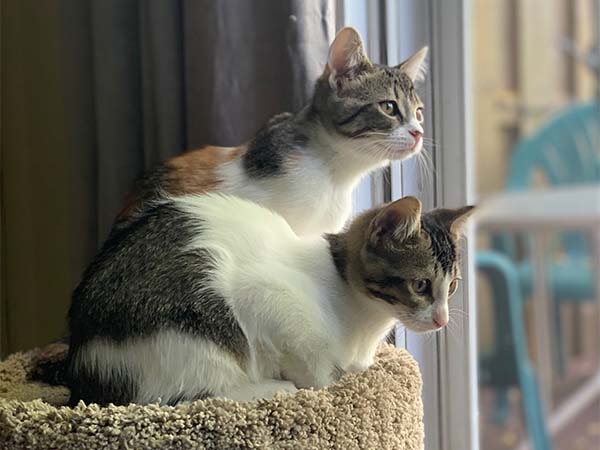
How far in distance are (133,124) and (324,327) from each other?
735 millimetres

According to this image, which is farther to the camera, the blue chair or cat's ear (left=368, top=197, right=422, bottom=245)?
the blue chair

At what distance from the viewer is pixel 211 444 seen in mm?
784

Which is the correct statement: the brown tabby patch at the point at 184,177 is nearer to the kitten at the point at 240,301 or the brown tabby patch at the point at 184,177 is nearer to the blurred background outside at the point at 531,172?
the kitten at the point at 240,301

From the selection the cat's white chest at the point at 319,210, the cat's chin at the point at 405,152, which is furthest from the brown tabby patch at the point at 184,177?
the cat's chin at the point at 405,152

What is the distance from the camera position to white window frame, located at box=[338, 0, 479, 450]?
1205 mm

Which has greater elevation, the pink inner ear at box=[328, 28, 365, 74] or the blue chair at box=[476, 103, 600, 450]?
the pink inner ear at box=[328, 28, 365, 74]

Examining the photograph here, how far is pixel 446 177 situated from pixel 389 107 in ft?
0.58

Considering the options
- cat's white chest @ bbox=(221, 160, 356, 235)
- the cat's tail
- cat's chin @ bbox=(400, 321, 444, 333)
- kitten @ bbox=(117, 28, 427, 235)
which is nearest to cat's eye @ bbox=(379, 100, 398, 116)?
kitten @ bbox=(117, 28, 427, 235)

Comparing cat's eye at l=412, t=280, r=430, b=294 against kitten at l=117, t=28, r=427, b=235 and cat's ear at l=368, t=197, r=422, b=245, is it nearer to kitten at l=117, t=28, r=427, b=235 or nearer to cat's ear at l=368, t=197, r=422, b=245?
cat's ear at l=368, t=197, r=422, b=245

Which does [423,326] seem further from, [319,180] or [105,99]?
[105,99]

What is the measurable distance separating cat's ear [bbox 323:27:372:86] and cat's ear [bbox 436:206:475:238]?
0.27m

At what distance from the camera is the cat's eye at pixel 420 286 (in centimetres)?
92

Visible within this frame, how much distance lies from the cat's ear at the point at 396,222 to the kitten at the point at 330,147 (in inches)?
7.6

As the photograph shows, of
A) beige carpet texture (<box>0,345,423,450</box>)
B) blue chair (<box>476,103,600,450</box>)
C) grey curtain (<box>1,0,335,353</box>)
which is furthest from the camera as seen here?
blue chair (<box>476,103,600,450</box>)
